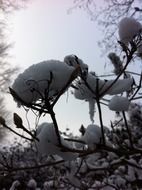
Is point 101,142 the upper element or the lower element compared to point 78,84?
lower

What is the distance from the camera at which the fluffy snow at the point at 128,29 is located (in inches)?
62.7

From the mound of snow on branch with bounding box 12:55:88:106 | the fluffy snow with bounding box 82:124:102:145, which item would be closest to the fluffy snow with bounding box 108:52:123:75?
the fluffy snow with bounding box 82:124:102:145

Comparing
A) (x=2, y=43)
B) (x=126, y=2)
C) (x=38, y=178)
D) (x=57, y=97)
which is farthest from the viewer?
(x=2, y=43)

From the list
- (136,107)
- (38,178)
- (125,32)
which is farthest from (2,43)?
(125,32)

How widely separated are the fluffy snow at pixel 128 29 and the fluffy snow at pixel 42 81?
0.46 metres

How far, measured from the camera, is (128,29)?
5.37 feet

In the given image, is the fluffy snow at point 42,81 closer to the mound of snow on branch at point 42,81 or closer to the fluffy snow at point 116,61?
the mound of snow on branch at point 42,81

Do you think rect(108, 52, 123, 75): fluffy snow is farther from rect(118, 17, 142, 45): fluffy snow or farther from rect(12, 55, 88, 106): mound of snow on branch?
rect(12, 55, 88, 106): mound of snow on branch

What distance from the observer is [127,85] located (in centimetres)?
151

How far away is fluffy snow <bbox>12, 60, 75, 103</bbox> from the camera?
118cm

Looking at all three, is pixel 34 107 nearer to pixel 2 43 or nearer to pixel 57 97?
pixel 57 97

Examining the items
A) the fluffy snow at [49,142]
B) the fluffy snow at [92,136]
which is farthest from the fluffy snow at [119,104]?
the fluffy snow at [49,142]

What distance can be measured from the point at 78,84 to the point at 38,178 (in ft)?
30.4

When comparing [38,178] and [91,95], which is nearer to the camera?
[91,95]
